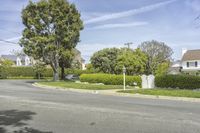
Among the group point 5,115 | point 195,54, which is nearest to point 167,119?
point 5,115

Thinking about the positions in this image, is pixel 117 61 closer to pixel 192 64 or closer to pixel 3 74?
pixel 3 74

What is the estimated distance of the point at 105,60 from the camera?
198 ft

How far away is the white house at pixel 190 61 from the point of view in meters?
81.8

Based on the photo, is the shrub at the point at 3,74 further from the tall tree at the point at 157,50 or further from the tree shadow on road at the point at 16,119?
the tree shadow on road at the point at 16,119

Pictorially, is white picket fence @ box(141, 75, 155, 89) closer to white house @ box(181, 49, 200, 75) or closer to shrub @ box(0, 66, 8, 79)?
shrub @ box(0, 66, 8, 79)

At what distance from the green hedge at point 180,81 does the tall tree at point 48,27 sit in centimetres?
1811

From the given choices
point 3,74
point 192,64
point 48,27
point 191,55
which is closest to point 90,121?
point 48,27

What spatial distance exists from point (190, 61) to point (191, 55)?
1631 millimetres

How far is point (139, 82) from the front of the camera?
38906 millimetres

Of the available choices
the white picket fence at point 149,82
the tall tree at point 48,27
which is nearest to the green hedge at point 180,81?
the white picket fence at point 149,82

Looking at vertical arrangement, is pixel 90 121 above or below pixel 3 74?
below

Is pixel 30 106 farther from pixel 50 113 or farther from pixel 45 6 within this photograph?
pixel 45 6

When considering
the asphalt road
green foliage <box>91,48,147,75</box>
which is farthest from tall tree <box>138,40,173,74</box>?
the asphalt road

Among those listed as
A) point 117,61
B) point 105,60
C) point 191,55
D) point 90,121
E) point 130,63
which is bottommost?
point 90,121
